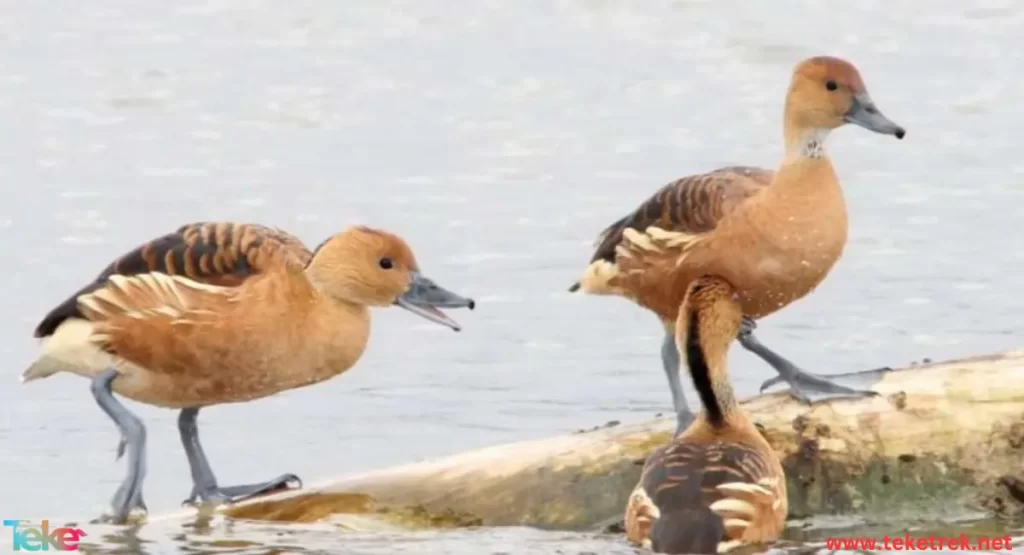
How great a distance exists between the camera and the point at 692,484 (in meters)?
8.70

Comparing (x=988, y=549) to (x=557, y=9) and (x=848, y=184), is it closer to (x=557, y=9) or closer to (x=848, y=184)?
(x=848, y=184)

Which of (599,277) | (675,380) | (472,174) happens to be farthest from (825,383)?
(472,174)

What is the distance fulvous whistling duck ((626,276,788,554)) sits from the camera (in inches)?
338

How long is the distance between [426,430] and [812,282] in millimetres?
2701

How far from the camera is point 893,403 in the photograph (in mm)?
9484

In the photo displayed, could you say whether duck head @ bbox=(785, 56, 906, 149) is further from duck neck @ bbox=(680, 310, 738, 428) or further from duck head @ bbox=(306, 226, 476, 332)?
duck head @ bbox=(306, 226, 476, 332)

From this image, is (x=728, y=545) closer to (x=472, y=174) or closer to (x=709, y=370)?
(x=709, y=370)

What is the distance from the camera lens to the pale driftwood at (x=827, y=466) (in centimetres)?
932

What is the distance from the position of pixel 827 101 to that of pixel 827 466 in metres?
2.15

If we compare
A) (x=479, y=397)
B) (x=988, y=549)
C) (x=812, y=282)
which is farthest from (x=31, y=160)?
(x=988, y=549)

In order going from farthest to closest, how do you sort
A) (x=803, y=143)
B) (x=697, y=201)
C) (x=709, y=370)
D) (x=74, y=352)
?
(x=803, y=143), (x=697, y=201), (x=74, y=352), (x=709, y=370)

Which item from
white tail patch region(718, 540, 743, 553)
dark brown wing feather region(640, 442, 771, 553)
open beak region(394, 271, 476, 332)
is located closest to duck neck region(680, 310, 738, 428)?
dark brown wing feather region(640, 442, 771, 553)

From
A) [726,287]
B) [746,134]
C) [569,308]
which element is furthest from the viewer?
[746,134]

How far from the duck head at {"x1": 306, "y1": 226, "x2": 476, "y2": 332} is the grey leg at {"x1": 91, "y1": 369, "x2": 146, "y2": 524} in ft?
3.28
